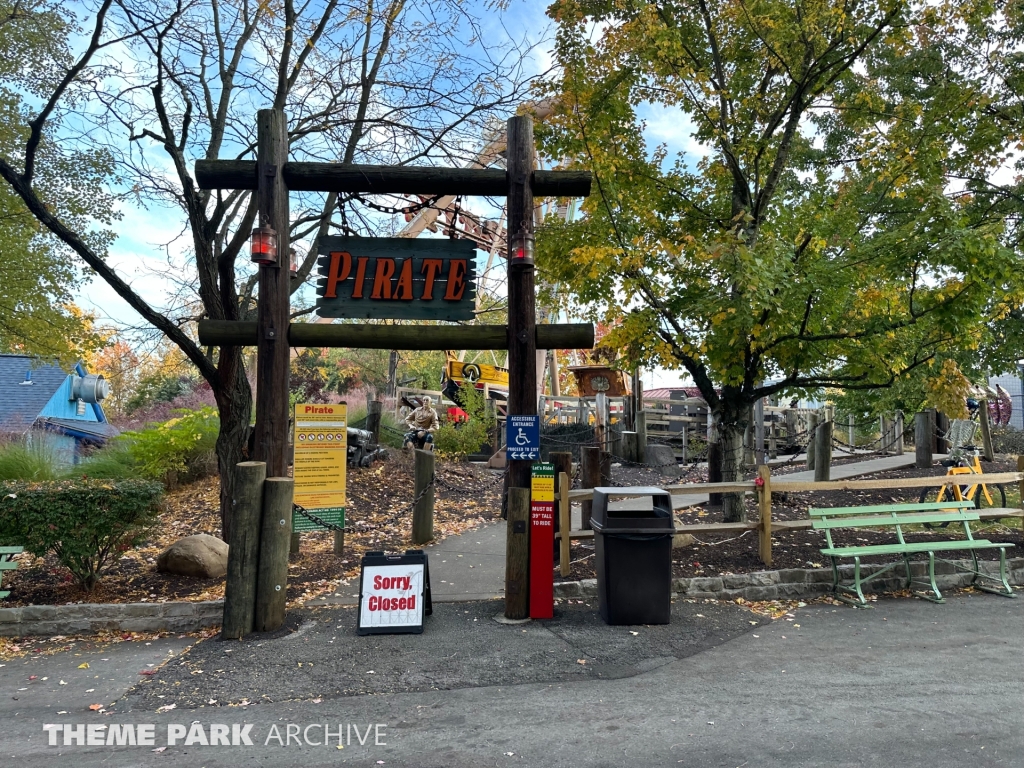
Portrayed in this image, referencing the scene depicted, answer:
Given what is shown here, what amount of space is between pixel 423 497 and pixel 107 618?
3.88 meters

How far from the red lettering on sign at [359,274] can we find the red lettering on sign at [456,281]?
88cm

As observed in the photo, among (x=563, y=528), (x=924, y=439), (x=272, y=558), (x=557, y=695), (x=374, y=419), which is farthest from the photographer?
(x=924, y=439)

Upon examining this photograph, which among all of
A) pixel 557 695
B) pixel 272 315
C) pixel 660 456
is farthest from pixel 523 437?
pixel 660 456

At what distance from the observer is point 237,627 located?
552cm

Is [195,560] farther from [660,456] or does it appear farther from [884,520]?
[660,456]

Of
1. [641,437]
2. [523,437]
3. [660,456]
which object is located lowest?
[660,456]

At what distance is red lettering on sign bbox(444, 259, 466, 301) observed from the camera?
22.6 ft

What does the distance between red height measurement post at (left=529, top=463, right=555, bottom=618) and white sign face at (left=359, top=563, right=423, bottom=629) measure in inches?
41.2

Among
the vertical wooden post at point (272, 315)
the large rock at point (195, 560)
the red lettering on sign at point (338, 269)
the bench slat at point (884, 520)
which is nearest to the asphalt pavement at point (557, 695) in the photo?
the bench slat at point (884, 520)

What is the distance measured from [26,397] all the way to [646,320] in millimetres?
24762

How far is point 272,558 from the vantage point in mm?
5707

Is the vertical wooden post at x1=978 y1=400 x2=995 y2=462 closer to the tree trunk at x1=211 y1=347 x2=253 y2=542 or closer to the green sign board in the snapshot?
the green sign board

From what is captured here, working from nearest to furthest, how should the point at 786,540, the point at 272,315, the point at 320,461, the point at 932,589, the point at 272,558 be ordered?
the point at 272,558, the point at 272,315, the point at 932,589, the point at 320,461, the point at 786,540

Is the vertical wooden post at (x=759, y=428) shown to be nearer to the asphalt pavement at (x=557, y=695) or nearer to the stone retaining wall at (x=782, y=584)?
the stone retaining wall at (x=782, y=584)
